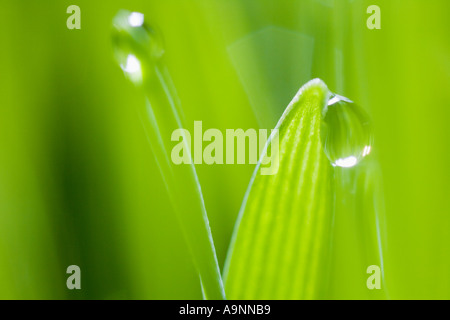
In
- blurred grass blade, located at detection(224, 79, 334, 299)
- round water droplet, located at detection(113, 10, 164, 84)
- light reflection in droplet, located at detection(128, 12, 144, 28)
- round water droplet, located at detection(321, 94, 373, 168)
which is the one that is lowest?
blurred grass blade, located at detection(224, 79, 334, 299)

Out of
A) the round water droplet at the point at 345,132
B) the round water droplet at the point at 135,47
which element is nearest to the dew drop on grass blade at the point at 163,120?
the round water droplet at the point at 135,47

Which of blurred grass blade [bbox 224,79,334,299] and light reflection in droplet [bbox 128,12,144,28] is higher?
light reflection in droplet [bbox 128,12,144,28]

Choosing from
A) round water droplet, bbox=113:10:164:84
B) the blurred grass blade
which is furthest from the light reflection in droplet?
the blurred grass blade

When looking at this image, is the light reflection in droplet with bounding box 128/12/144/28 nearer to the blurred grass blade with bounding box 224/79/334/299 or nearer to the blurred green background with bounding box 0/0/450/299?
the blurred green background with bounding box 0/0/450/299

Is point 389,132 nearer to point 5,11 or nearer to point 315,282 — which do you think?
point 315,282

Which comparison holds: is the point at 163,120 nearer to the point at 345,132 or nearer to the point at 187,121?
the point at 187,121
